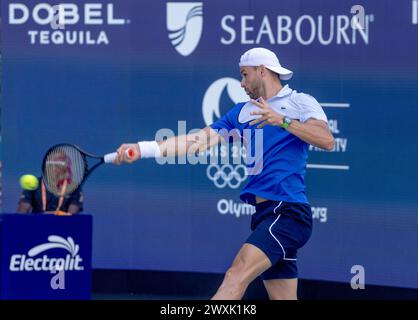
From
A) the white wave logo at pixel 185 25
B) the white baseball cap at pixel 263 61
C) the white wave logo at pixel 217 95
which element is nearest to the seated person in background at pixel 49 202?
the white wave logo at pixel 217 95

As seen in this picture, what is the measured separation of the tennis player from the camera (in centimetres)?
614

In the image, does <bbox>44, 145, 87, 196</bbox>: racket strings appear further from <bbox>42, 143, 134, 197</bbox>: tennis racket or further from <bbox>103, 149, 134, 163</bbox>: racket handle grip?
<bbox>103, 149, 134, 163</bbox>: racket handle grip

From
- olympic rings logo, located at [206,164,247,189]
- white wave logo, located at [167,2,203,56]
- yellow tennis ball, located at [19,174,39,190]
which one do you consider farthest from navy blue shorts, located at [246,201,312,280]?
white wave logo, located at [167,2,203,56]

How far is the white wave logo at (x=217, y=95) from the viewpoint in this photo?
8859 mm

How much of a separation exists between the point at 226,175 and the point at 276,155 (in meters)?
2.64

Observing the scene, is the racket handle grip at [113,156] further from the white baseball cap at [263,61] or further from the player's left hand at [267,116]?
the white baseball cap at [263,61]

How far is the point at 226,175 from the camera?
895 centimetres

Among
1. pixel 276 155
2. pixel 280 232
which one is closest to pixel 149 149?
pixel 276 155

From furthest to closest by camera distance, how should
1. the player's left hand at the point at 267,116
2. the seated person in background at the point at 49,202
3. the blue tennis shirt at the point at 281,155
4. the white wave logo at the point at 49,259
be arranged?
the seated person in background at the point at 49,202, the white wave logo at the point at 49,259, the blue tennis shirt at the point at 281,155, the player's left hand at the point at 267,116

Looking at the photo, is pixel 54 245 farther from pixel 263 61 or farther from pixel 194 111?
Result: pixel 194 111

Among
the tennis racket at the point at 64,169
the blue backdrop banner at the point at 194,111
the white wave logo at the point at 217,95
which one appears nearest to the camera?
the tennis racket at the point at 64,169

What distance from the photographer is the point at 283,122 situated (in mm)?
6086

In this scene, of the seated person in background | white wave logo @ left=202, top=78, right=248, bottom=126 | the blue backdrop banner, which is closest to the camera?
the blue backdrop banner

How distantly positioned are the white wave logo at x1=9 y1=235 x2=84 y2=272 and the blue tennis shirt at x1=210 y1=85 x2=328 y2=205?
111 cm
